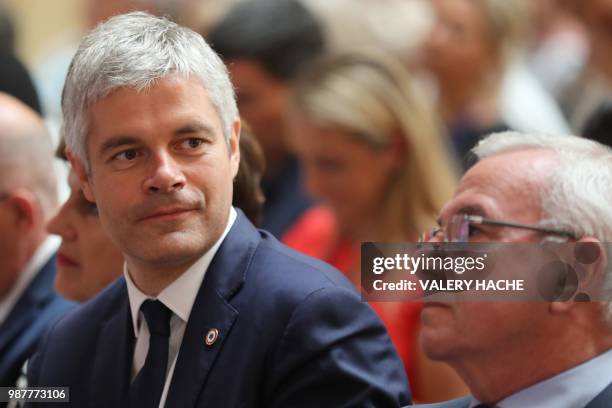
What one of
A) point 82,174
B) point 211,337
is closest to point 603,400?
point 211,337

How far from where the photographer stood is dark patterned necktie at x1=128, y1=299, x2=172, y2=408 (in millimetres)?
2438

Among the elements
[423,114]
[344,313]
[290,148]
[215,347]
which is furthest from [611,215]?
[290,148]

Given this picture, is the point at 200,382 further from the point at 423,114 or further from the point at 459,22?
the point at 459,22

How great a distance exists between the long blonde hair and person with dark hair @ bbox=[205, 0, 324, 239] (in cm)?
A: 66

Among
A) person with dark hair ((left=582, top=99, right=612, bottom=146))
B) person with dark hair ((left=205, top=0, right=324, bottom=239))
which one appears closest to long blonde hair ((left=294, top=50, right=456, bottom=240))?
person with dark hair ((left=582, top=99, right=612, bottom=146))

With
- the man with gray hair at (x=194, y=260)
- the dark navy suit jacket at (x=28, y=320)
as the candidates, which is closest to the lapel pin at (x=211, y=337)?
the man with gray hair at (x=194, y=260)

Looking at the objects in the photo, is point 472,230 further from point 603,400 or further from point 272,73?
point 272,73

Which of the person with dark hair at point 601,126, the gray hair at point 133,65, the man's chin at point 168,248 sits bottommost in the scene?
the man's chin at point 168,248

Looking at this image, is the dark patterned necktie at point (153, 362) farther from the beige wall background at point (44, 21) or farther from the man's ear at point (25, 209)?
the beige wall background at point (44, 21)

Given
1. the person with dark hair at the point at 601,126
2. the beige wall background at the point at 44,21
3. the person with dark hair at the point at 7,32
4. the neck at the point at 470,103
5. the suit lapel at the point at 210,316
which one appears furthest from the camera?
the beige wall background at the point at 44,21

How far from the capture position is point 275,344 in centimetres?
236

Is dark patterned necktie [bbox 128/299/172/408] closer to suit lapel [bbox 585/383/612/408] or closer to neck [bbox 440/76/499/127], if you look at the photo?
suit lapel [bbox 585/383/612/408]

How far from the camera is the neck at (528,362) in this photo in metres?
2.35

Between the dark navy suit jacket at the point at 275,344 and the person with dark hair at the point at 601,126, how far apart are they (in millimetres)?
1565
